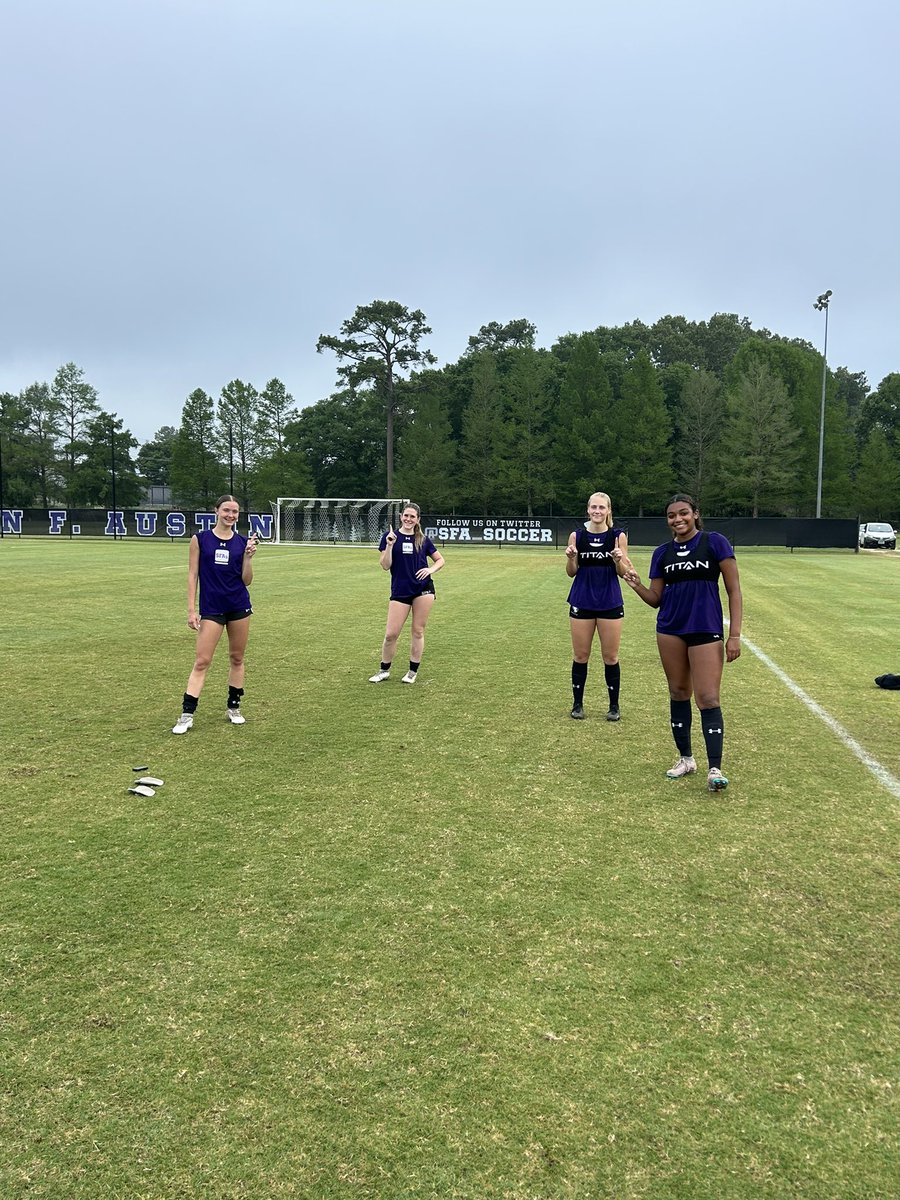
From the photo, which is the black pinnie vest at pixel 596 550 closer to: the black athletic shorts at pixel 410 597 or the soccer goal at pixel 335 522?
the black athletic shorts at pixel 410 597

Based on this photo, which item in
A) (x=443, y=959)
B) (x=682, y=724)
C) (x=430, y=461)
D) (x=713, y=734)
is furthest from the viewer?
(x=430, y=461)

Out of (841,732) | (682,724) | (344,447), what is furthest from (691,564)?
(344,447)

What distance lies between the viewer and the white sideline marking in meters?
5.61

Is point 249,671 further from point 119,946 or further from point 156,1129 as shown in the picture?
point 156,1129

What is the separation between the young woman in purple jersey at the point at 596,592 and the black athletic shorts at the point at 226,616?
9.88ft

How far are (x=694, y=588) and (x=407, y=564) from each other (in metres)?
3.98

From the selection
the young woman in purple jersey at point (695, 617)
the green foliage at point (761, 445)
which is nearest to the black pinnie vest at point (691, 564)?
the young woman in purple jersey at point (695, 617)

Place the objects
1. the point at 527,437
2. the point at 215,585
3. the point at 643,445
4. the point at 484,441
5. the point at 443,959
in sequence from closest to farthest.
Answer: the point at 443,959
the point at 215,585
the point at 643,445
the point at 527,437
the point at 484,441

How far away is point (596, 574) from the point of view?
7.16 m

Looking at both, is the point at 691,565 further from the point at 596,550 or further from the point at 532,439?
the point at 532,439

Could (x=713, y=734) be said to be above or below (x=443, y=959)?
above

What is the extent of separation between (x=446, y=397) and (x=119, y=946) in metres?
75.9

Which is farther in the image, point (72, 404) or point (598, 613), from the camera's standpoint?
point (72, 404)

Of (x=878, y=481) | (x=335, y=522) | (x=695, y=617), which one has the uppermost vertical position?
(x=878, y=481)
